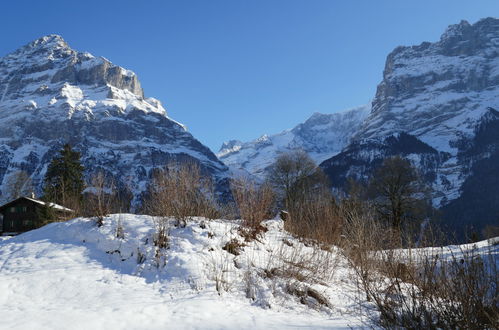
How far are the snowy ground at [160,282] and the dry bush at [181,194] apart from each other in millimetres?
444

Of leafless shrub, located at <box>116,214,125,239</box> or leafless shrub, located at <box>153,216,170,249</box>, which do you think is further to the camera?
leafless shrub, located at <box>116,214,125,239</box>

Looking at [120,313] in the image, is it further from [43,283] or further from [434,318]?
[434,318]

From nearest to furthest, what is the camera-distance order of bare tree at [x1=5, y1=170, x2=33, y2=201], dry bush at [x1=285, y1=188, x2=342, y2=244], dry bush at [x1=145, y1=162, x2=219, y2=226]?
dry bush at [x1=145, y1=162, x2=219, y2=226], dry bush at [x1=285, y1=188, x2=342, y2=244], bare tree at [x1=5, y1=170, x2=33, y2=201]

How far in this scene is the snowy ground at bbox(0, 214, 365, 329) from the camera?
4773mm

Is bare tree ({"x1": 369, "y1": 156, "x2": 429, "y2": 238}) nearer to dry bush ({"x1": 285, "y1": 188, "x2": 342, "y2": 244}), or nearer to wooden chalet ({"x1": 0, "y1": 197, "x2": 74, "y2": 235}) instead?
dry bush ({"x1": 285, "y1": 188, "x2": 342, "y2": 244})

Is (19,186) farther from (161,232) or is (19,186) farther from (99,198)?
(161,232)

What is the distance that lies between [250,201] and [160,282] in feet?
11.1

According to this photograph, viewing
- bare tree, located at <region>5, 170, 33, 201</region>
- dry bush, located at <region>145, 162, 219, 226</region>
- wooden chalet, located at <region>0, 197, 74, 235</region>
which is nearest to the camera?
dry bush, located at <region>145, 162, 219, 226</region>

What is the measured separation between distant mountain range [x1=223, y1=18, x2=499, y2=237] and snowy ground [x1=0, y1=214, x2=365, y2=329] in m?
37.5

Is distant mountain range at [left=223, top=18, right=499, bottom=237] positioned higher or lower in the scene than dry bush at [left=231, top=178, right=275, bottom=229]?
higher

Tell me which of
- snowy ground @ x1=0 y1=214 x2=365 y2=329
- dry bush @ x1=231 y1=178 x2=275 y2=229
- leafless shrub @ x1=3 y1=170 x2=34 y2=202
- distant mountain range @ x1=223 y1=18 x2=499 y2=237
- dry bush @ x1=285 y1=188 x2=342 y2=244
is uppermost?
distant mountain range @ x1=223 y1=18 x2=499 y2=237

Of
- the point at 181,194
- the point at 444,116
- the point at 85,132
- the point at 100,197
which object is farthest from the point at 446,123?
the point at 85,132

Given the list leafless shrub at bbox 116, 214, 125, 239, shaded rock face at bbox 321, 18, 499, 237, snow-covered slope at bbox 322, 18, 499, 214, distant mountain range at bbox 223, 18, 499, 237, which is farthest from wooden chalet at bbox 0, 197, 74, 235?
snow-covered slope at bbox 322, 18, 499, 214

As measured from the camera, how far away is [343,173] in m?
99.5
